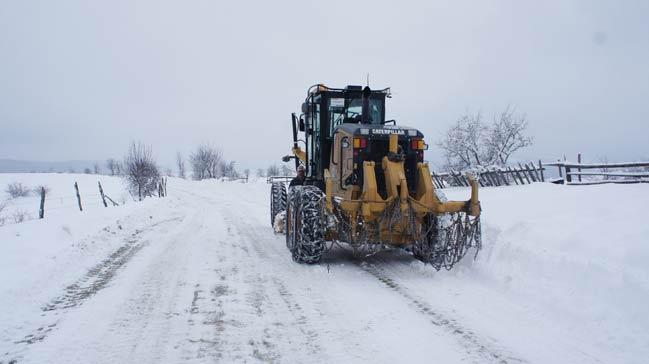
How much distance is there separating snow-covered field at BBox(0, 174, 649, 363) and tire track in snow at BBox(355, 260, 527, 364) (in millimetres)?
18

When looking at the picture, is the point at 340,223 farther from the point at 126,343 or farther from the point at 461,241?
the point at 126,343

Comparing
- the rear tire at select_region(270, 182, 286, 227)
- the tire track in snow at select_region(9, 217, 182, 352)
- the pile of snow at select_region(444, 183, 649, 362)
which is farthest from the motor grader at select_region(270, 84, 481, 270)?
the rear tire at select_region(270, 182, 286, 227)

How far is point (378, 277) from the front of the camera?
19.6 ft

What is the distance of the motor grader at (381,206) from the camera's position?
19.6 ft

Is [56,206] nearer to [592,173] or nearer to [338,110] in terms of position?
[338,110]

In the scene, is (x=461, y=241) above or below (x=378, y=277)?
above

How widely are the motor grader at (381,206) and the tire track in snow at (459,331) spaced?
32.0 inches

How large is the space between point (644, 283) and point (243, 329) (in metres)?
3.82

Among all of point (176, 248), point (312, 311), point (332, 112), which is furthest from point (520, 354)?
point (176, 248)

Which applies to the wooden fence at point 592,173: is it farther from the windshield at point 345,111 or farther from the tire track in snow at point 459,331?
the tire track in snow at point 459,331

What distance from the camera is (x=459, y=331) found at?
401 centimetres

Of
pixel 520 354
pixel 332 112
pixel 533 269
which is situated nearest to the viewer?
pixel 520 354

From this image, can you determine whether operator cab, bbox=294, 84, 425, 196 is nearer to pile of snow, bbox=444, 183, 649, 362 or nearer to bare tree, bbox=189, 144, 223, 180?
pile of snow, bbox=444, 183, 649, 362

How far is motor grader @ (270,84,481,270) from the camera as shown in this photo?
5.99 m
